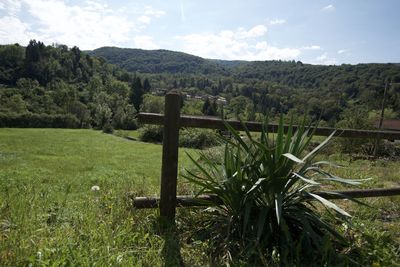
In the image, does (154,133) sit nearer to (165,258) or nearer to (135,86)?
(165,258)

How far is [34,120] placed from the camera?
177 ft

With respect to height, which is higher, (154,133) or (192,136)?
(192,136)

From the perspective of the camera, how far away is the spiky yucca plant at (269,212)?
2.51 metres

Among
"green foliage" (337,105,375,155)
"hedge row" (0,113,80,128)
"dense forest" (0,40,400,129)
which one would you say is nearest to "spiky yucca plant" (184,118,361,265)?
"green foliage" (337,105,375,155)

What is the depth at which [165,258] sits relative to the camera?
2.37 metres

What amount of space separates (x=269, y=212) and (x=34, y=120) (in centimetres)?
5919

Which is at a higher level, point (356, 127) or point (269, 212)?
point (269, 212)

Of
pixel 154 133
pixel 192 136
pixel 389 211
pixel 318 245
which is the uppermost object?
pixel 318 245

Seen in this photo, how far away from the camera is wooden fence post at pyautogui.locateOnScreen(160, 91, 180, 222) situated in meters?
2.89

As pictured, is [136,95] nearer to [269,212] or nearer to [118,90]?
[118,90]

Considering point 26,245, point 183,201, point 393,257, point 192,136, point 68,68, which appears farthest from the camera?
point 68,68

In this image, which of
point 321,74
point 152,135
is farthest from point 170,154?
point 321,74

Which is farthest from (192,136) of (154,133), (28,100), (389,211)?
(28,100)

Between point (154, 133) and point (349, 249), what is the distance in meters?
33.5
